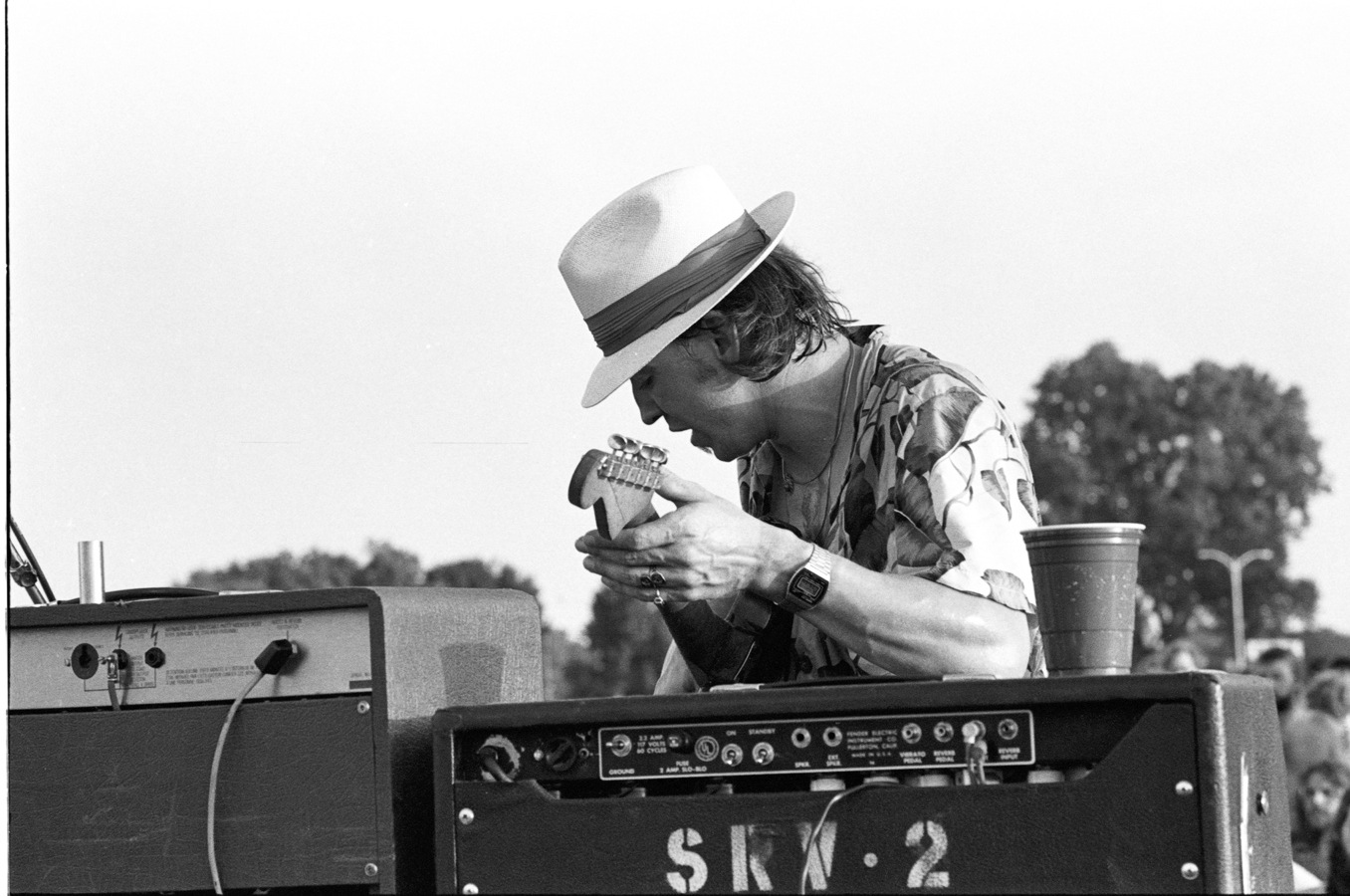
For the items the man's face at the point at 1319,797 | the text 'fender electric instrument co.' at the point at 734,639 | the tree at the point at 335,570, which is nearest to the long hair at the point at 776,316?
the text 'fender electric instrument co.' at the point at 734,639

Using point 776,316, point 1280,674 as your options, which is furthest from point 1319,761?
point 776,316

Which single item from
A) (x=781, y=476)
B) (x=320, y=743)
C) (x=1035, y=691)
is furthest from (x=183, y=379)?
(x=1035, y=691)

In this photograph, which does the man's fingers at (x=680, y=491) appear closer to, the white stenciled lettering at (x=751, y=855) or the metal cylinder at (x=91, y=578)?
the white stenciled lettering at (x=751, y=855)

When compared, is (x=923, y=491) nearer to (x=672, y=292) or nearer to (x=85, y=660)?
(x=672, y=292)

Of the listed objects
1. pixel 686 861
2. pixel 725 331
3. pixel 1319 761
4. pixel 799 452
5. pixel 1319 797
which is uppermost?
pixel 725 331

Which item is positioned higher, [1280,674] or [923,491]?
[923,491]

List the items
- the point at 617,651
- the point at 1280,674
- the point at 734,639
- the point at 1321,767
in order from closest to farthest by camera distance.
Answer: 1. the point at 734,639
2. the point at 1321,767
3. the point at 1280,674
4. the point at 617,651

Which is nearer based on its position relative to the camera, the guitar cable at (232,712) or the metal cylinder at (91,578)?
the guitar cable at (232,712)

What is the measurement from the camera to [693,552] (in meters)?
1.64

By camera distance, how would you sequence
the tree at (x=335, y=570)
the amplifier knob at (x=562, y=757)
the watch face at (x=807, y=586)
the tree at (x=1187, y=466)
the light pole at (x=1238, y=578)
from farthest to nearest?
the tree at (x=1187, y=466) → the light pole at (x=1238, y=578) → the tree at (x=335, y=570) → the watch face at (x=807, y=586) → the amplifier knob at (x=562, y=757)

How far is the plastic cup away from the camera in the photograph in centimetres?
166

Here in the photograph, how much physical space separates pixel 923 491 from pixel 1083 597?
253mm

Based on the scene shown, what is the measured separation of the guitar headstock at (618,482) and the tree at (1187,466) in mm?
42228

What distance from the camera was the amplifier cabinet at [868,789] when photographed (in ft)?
4.46
